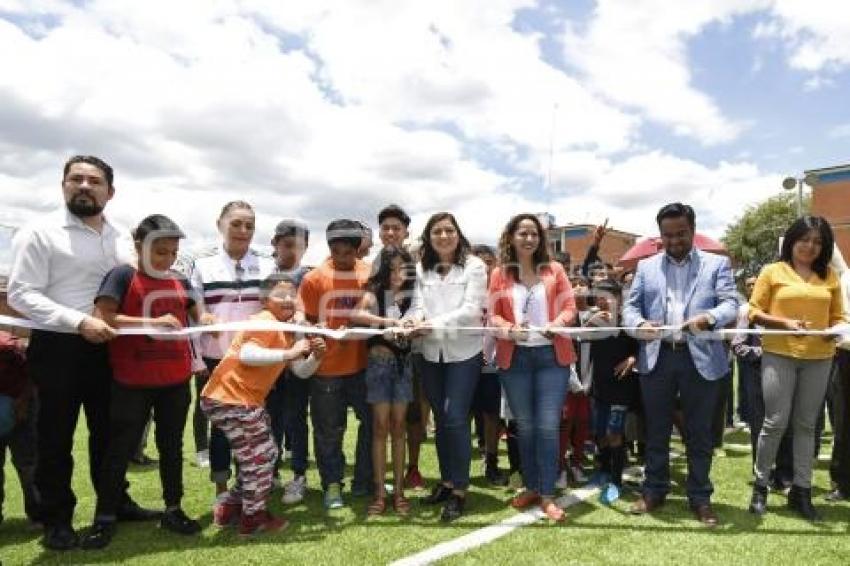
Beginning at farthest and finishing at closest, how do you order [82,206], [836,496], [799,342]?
[836,496]
[799,342]
[82,206]

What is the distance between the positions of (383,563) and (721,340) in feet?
9.62

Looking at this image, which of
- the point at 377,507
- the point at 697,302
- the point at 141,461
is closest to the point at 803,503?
the point at 697,302

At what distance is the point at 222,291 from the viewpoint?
5293 mm

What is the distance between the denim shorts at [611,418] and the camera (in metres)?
5.29

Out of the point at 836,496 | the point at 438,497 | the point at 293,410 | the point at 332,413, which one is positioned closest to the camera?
the point at 332,413

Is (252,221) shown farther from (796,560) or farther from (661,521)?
(796,560)

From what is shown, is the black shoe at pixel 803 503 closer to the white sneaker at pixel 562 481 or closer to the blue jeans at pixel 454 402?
the white sneaker at pixel 562 481

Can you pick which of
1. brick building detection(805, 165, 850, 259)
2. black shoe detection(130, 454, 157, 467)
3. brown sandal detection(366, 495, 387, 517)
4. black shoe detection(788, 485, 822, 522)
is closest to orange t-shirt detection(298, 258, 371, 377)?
brown sandal detection(366, 495, 387, 517)

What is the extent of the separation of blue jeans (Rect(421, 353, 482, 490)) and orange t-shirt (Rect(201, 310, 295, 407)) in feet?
3.93

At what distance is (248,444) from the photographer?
4.29m

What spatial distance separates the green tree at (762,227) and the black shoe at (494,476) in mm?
38324

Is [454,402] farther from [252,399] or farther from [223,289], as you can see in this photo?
[223,289]

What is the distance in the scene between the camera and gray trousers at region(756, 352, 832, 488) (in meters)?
4.67

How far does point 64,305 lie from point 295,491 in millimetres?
2353
